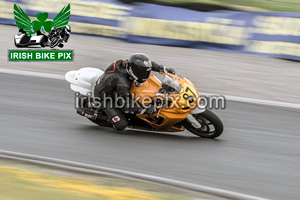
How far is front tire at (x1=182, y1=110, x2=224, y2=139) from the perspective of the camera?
684 cm

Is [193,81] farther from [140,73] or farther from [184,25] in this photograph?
[140,73]

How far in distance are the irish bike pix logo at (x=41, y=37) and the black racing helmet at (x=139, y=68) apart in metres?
6.20

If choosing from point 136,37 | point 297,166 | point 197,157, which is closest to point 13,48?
point 136,37

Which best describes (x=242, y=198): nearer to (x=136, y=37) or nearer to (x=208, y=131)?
(x=208, y=131)

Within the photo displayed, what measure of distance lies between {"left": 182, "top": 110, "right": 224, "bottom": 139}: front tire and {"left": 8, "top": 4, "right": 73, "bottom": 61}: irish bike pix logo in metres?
6.47

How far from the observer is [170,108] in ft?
22.6

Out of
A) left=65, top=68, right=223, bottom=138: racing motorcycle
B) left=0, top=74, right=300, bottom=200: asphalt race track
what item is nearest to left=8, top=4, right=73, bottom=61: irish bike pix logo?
left=0, top=74, right=300, bottom=200: asphalt race track

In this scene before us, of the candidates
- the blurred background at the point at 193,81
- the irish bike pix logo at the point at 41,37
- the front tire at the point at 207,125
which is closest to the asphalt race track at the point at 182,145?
the blurred background at the point at 193,81

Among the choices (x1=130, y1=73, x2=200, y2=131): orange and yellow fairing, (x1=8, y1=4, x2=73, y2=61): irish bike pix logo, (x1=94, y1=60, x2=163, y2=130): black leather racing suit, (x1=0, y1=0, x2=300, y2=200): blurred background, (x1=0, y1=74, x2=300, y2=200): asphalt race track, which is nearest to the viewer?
(x1=0, y1=74, x2=300, y2=200): asphalt race track

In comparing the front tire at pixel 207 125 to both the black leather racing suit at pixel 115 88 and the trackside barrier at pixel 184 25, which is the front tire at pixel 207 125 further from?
the trackside barrier at pixel 184 25

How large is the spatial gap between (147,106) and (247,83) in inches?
184

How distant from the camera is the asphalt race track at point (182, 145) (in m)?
6.00

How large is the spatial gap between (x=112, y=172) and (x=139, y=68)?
1.75m

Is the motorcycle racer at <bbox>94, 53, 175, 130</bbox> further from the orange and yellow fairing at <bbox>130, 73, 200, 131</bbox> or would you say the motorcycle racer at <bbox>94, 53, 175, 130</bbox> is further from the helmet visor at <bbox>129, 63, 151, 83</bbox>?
the orange and yellow fairing at <bbox>130, 73, 200, 131</bbox>
